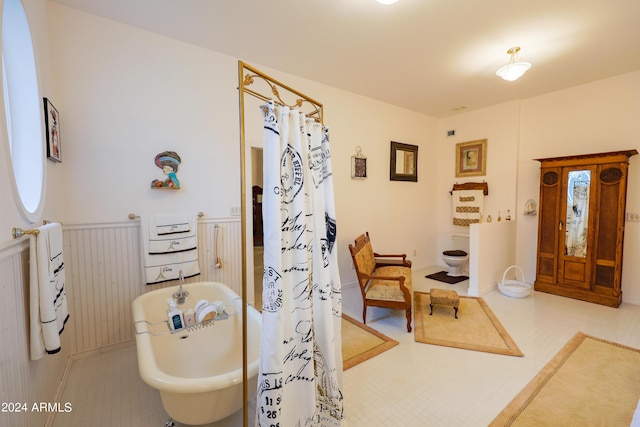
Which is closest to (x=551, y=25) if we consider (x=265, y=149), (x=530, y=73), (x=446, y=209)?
(x=530, y=73)

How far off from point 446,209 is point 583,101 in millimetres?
2403

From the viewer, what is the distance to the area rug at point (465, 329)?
2578 millimetres

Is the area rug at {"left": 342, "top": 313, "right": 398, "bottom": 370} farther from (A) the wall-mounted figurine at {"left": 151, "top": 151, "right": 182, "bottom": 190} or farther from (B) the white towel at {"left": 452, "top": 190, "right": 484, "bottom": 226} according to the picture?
(B) the white towel at {"left": 452, "top": 190, "right": 484, "bottom": 226}

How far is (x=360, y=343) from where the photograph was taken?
8.76 ft

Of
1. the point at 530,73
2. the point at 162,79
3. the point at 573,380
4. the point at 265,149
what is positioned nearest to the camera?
the point at 265,149

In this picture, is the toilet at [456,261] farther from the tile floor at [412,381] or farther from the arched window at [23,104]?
the arched window at [23,104]

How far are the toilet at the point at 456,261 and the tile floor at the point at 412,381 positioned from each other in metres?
1.48

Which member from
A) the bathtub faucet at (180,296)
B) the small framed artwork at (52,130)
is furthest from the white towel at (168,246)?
the small framed artwork at (52,130)

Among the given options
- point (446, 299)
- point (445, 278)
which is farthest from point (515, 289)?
point (446, 299)

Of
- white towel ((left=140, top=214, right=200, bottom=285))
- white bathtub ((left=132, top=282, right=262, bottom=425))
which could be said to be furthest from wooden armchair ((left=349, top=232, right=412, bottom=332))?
white towel ((left=140, top=214, right=200, bottom=285))

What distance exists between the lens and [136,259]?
2.58 meters

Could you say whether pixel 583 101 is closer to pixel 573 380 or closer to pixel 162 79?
pixel 573 380

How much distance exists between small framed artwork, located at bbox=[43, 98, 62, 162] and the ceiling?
3.08 ft

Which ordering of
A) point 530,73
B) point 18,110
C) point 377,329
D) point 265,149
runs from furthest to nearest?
point 530,73 < point 377,329 < point 18,110 < point 265,149
